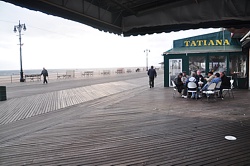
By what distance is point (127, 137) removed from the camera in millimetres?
4648

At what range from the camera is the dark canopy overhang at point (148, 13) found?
3.79 meters

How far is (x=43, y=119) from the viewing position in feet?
21.6

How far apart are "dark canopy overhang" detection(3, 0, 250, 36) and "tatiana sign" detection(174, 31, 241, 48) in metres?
10.6

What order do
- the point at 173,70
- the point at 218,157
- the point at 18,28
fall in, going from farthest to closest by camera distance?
the point at 18,28, the point at 173,70, the point at 218,157

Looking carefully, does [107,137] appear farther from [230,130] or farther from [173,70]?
[173,70]

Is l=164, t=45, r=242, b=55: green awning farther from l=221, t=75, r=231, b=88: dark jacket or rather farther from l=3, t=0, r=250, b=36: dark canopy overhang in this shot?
l=3, t=0, r=250, b=36: dark canopy overhang

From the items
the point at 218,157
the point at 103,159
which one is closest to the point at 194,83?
the point at 218,157

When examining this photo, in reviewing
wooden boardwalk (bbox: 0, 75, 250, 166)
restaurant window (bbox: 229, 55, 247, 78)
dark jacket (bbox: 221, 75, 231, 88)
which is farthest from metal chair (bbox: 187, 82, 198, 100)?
restaurant window (bbox: 229, 55, 247, 78)

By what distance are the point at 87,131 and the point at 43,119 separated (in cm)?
218

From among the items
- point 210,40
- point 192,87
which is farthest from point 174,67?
point 192,87

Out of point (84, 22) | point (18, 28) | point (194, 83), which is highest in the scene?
point (18, 28)

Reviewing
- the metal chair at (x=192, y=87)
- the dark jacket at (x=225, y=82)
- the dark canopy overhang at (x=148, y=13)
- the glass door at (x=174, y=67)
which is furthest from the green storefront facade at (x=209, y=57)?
the dark canopy overhang at (x=148, y=13)

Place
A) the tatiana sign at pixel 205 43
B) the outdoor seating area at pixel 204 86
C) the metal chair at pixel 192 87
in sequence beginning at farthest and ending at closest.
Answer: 1. the tatiana sign at pixel 205 43
2. the metal chair at pixel 192 87
3. the outdoor seating area at pixel 204 86

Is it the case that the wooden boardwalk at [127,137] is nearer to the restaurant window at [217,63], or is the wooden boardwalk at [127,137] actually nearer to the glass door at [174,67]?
the restaurant window at [217,63]
